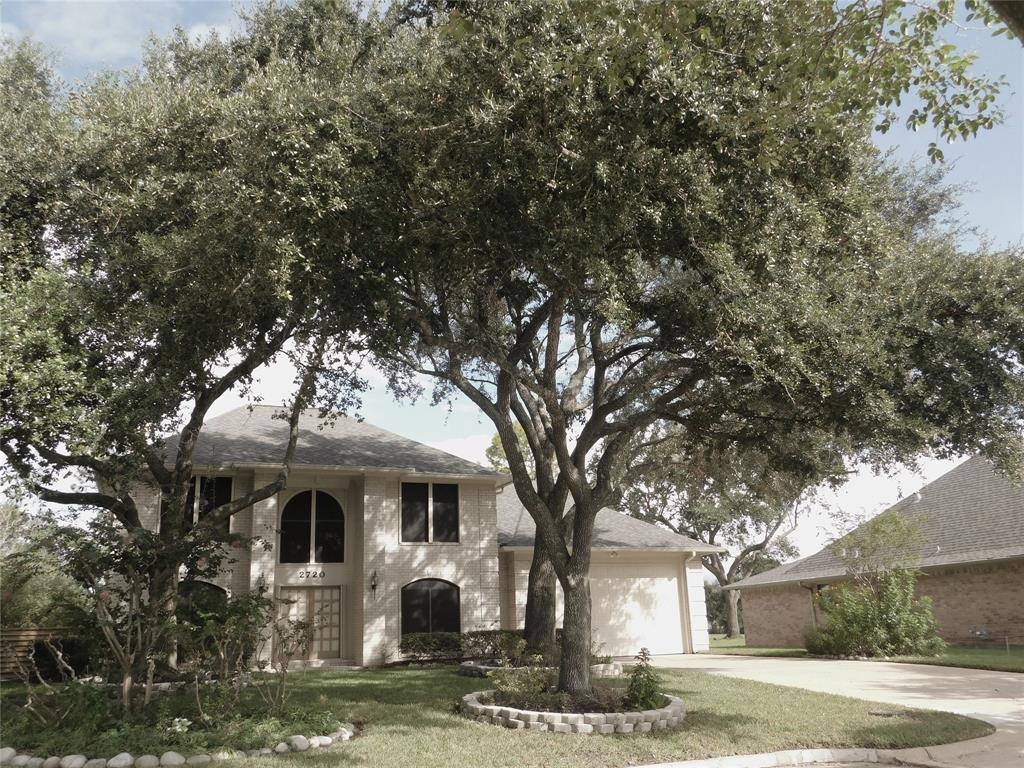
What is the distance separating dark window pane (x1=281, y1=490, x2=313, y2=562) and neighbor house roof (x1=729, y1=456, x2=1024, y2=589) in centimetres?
1504

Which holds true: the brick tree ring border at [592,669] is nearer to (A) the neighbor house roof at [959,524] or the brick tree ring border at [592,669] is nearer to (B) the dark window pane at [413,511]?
(B) the dark window pane at [413,511]

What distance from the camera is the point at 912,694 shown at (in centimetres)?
1319

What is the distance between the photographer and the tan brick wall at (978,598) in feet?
72.2

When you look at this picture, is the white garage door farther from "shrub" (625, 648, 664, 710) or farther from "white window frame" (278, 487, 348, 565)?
"shrub" (625, 648, 664, 710)

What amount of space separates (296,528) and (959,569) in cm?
1965

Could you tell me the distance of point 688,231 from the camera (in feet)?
34.4

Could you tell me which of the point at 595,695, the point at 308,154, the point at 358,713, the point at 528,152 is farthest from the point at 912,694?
the point at 308,154

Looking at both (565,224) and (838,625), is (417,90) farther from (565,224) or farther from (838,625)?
(838,625)

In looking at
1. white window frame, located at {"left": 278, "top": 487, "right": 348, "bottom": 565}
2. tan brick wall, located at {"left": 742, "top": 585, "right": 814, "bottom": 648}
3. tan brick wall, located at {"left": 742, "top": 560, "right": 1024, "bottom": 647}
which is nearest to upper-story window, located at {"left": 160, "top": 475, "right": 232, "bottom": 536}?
white window frame, located at {"left": 278, "top": 487, "right": 348, "bottom": 565}

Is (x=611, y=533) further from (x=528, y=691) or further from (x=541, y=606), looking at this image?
(x=528, y=691)

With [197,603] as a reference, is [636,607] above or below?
below

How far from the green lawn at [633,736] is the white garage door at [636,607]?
11825 millimetres

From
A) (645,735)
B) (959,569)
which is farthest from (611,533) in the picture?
(645,735)

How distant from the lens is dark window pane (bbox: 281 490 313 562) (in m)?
21.8
